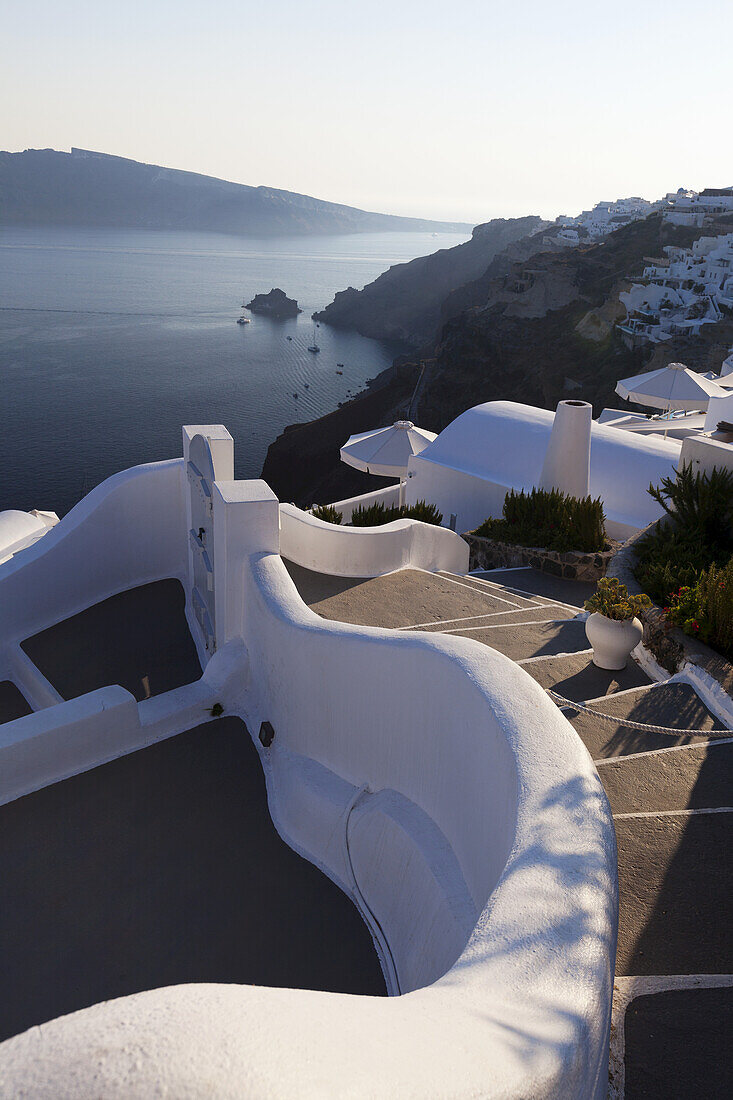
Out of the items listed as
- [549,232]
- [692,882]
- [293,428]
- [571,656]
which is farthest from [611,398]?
[549,232]

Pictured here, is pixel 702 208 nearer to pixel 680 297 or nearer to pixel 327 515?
pixel 680 297

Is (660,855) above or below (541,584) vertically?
above

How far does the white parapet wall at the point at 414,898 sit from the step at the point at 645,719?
1.31m

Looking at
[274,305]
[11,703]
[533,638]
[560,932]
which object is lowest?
[11,703]

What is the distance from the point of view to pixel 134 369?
71188 millimetres

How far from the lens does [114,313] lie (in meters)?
94.1

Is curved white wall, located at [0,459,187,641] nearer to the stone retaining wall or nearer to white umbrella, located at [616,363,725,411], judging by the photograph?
the stone retaining wall

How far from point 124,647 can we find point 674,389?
14.9 metres

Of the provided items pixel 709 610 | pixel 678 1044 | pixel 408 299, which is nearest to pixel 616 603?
pixel 709 610

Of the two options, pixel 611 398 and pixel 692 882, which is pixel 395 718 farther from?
pixel 611 398

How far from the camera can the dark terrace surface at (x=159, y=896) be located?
14.4ft

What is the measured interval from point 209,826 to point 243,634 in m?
1.90

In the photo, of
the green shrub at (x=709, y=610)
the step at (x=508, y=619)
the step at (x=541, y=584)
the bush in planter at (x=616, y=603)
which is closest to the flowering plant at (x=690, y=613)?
the green shrub at (x=709, y=610)

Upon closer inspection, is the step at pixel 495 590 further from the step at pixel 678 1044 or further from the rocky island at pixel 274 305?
the rocky island at pixel 274 305
